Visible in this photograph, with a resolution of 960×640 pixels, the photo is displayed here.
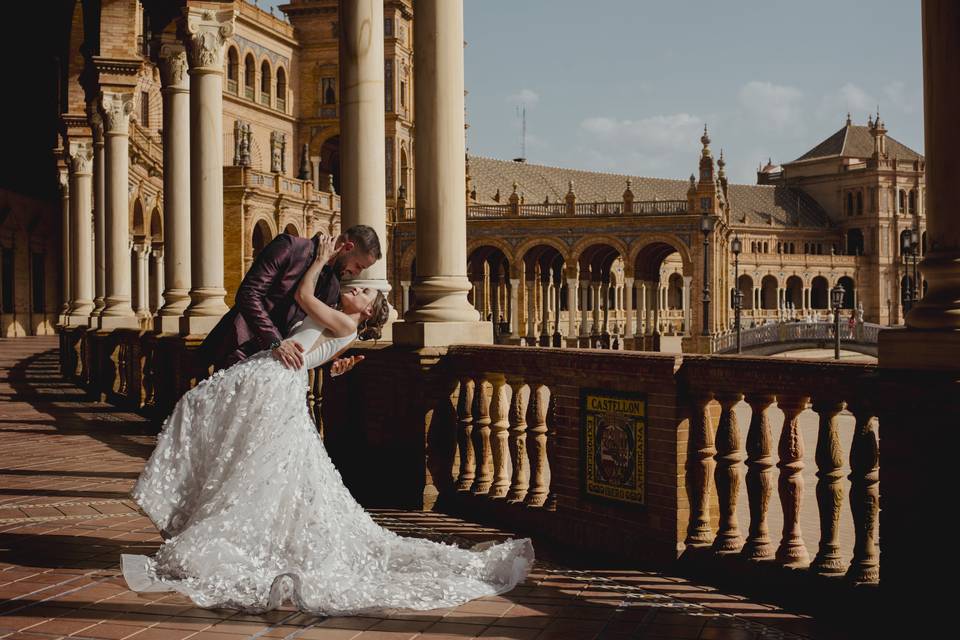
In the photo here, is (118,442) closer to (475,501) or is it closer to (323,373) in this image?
(323,373)

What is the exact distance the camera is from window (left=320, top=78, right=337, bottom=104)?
217ft

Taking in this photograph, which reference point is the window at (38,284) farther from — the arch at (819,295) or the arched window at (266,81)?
the arch at (819,295)

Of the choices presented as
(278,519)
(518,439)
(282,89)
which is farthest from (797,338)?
(278,519)

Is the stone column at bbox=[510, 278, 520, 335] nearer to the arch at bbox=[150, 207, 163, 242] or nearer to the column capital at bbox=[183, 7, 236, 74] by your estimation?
the arch at bbox=[150, 207, 163, 242]

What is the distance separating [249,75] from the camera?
6166 cm

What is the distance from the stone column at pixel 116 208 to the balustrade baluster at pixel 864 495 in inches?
536

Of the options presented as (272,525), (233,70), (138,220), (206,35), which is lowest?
(272,525)

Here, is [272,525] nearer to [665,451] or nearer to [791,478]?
[665,451]

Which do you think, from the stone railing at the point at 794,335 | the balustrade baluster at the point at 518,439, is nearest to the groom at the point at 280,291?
the balustrade baluster at the point at 518,439

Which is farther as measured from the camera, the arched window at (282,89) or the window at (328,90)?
the window at (328,90)

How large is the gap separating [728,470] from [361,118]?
4212mm

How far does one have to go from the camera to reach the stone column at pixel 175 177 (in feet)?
39.9

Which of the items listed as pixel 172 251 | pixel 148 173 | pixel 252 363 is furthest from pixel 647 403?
pixel 148 173

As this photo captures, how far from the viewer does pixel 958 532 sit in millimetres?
4207
